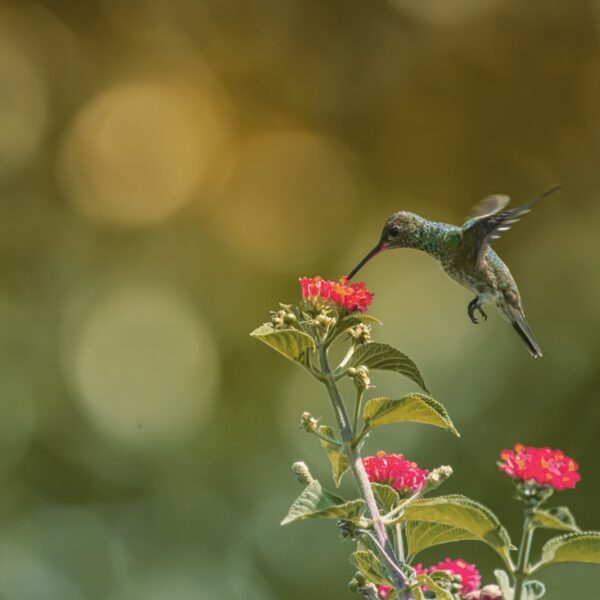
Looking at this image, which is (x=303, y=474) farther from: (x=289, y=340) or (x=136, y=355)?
(x=136, y=355)

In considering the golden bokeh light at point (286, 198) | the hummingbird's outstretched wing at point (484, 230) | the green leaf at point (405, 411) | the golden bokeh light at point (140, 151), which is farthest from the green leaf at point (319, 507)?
the golden bokeh light at point (140, 151)

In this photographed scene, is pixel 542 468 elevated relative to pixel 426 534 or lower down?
elevated

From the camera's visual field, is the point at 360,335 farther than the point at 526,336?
No

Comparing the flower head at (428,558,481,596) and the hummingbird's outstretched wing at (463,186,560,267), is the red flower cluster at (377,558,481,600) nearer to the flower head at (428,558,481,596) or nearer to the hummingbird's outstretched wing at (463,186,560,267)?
the flower head at (428,558,481,596)

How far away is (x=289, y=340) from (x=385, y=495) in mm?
258

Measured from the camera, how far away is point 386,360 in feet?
4.64

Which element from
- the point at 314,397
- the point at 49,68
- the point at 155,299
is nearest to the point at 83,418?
the point at 155,299

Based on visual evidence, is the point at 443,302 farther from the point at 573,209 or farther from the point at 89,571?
the point at 89,571

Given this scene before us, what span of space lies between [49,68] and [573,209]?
2.68 m

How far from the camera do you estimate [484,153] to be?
188 inches

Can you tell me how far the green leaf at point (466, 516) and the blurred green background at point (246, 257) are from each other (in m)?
2.64

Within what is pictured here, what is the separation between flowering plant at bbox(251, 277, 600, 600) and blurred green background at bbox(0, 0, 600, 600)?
2454 mm

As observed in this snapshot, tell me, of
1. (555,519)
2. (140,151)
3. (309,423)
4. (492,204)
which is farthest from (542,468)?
(140,151)

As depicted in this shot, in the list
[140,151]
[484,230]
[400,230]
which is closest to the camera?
[484,230]
